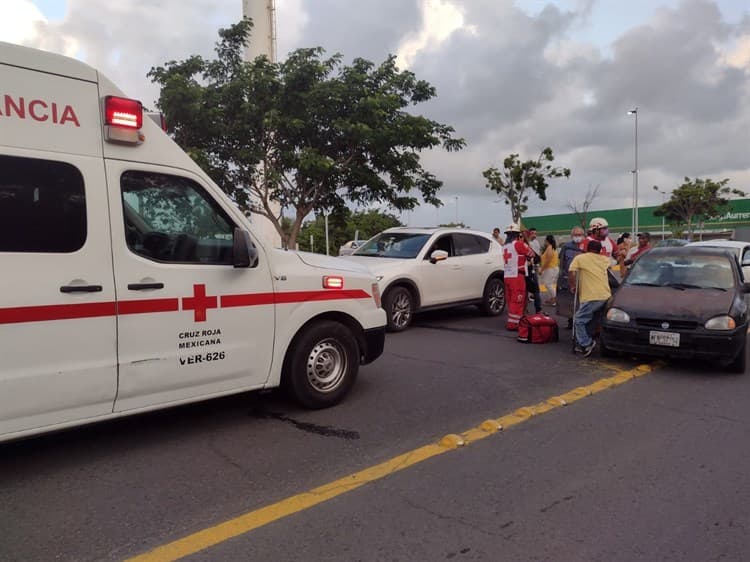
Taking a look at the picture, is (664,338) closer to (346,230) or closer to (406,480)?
(406,480)

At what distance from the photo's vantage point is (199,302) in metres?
4.27

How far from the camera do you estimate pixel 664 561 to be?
112 inches

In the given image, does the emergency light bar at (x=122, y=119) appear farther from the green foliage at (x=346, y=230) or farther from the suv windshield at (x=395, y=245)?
the green foliage at (x=346, y=230)

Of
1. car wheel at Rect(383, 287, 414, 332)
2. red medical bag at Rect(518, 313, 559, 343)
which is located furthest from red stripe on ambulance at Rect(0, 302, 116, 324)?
red medical bag at Rect(518, 313, 559, 343)

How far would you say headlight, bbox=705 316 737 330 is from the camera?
6.38 meters

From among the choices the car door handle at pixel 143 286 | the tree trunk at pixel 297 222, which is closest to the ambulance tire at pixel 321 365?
the car door handle at pixel 143 286

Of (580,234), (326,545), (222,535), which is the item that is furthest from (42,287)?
(580,234)

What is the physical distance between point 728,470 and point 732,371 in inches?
126

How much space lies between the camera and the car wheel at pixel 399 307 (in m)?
9.38

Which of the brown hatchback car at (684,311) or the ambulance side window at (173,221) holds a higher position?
the ambulance side window at (173,221)

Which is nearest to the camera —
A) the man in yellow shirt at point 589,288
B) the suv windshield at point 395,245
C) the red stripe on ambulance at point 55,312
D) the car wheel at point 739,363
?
the red stripe on ambulance at point 55,312

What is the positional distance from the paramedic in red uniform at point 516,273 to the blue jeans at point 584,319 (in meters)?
1.85

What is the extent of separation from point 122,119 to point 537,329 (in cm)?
634

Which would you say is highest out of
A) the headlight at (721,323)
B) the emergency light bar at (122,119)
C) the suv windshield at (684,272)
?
the emergency light bar at (122,119)
